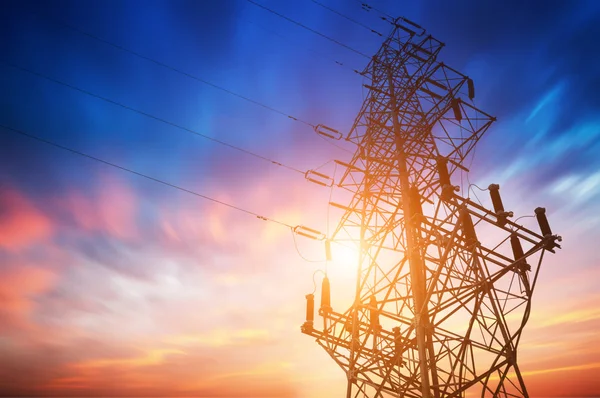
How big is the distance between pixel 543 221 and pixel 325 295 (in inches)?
313

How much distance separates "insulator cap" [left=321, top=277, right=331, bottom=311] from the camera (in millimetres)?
12377

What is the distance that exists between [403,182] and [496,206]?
326cm

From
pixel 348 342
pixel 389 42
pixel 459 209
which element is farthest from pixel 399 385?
pixel 389 42

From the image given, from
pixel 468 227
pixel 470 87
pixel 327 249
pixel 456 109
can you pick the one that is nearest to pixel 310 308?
pixel 327 249

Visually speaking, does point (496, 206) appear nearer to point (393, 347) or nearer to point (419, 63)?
point (393, 347)

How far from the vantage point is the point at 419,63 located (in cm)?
1549

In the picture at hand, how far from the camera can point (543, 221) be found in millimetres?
9617

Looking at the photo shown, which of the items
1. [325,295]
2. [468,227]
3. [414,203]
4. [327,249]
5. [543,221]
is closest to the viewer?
[543,221]

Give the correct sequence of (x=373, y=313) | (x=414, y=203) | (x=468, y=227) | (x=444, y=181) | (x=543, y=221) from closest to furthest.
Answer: (x=543, y=221) < (x=468, y=227) < (x=444, y=181) < (x=414, y=203) < (x=373, y=313)

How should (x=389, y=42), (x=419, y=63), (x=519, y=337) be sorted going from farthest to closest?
(x=389, y=42) → (x=419, y=63) → (x=519, y=337)

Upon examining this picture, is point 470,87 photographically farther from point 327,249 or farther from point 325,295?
point 325,295

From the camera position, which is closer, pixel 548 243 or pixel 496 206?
pixel 548 243

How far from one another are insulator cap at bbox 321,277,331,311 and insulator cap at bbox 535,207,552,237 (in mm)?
7567

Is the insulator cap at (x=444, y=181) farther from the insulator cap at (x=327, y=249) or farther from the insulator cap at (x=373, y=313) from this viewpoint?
the insulator cap at (x=327, y=249)
